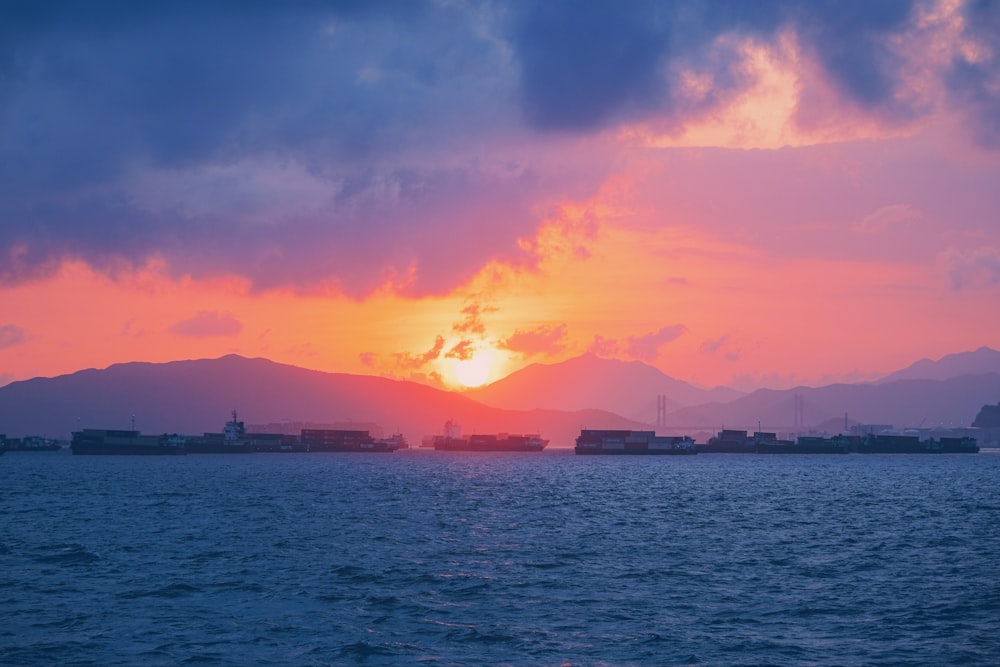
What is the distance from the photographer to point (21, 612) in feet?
148

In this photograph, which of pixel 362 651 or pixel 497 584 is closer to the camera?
pixel 362 651

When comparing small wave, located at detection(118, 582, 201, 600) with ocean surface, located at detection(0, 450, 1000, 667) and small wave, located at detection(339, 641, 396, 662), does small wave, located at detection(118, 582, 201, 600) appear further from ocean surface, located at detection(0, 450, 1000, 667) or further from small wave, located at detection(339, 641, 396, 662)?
small wave, located at detection(339, 641, 396, 662)

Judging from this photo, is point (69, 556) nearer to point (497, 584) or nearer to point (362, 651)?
point (497, 584)

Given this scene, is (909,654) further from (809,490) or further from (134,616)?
(809,490)

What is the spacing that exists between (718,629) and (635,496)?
268 ft

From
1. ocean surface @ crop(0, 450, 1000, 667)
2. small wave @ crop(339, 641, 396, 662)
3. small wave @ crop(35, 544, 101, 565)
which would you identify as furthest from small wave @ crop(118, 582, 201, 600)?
small wave @ crop(339, 641, 396, 662)

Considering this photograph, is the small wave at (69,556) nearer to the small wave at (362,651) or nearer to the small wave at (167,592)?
the small wave at (167,592)

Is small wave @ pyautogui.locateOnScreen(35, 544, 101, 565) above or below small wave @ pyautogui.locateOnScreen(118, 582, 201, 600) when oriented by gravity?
above

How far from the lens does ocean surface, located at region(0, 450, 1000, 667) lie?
3900 centimetres

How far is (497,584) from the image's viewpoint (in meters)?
53.5

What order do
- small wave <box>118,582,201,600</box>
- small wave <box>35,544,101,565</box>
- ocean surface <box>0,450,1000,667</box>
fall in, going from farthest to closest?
small wave <box>35,544,101,565</box> → small wave <box>118,582,201,600</box> → ocean surface <box>0,450,1000,667</box>

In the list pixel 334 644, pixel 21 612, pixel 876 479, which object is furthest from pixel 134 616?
pixel 876 479

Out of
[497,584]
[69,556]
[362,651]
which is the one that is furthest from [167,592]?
[497,584]

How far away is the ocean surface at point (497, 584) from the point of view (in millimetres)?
39000
